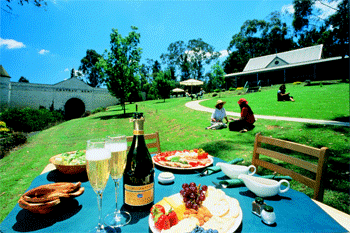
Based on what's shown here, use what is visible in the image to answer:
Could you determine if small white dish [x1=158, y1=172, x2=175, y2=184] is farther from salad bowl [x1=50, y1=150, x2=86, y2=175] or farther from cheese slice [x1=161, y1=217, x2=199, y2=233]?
salad bowl [x1=50, y1=150, x2=86, y2=175]

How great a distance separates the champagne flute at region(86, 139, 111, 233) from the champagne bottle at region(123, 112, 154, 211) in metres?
0.21

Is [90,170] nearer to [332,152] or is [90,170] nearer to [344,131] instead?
[332,152]

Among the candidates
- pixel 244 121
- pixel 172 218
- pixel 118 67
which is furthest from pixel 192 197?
pixel 118 67

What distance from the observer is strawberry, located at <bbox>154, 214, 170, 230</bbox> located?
98 centimetres

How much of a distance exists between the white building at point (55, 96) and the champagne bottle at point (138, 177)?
36.4 m

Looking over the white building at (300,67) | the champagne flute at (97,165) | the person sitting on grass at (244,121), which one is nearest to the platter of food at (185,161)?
the champagne flute at (97,165)

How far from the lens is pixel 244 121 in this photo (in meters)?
8.12

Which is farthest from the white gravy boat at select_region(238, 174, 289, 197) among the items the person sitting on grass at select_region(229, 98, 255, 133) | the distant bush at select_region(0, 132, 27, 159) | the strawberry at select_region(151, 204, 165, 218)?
the distant bush at select_region(0, 132, 27, 159)

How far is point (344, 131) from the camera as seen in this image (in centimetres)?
688

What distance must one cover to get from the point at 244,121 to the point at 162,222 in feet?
25.8

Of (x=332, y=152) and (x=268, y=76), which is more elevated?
(x=268, y=76)

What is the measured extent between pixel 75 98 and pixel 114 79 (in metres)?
22.6

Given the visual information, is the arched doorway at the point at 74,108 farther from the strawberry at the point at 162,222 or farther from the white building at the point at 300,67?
the strawberry at the point at 162,222

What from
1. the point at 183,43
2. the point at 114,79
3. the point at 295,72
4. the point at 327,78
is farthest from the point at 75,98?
the point at 327,78
